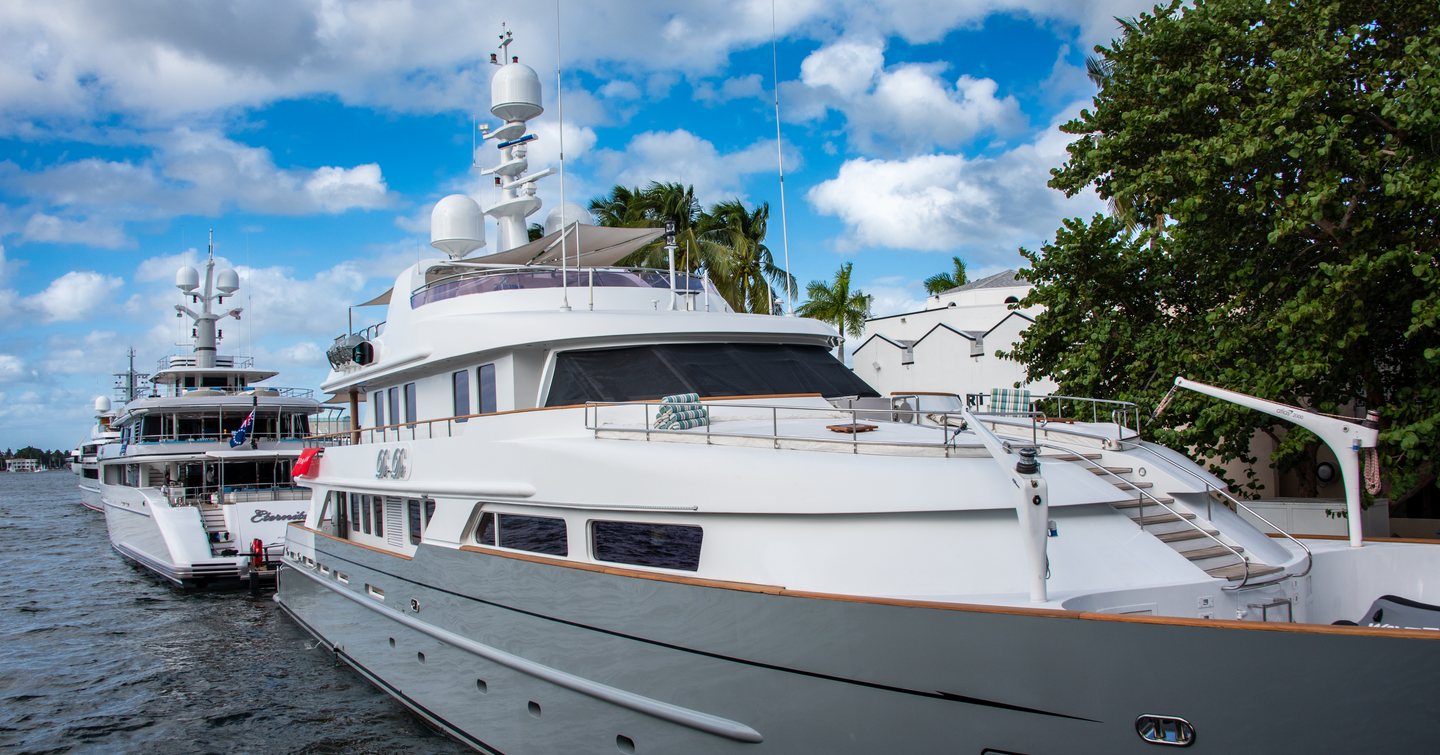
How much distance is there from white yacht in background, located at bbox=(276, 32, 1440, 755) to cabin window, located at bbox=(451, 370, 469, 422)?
31 mm

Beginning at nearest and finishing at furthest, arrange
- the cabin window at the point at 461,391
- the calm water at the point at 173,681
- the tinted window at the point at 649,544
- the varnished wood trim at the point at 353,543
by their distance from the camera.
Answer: the tinted window at the point at 649,544, the varnished wood trim at the point at 353,543, the cabin window at the point at 461,391, the calm water at the point at 173,681

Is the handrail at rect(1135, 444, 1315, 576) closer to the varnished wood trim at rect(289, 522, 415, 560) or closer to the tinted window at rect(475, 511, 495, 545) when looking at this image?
the tinted window at rect(475, 511, 495, 545)

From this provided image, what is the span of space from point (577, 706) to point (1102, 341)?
8723 millimetres

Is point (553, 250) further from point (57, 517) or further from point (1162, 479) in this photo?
point (57, 517)

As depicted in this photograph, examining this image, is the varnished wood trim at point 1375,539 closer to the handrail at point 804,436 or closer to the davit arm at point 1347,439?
the davit arm at point 1347,439

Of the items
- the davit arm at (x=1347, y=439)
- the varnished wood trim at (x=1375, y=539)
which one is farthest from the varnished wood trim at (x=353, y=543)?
the varnished wood trim at (x=1375, y=539)

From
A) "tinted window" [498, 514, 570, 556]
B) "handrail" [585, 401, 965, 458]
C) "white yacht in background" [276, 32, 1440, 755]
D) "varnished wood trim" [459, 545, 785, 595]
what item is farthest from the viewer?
"tinted window" [498, 514, 570, 556]

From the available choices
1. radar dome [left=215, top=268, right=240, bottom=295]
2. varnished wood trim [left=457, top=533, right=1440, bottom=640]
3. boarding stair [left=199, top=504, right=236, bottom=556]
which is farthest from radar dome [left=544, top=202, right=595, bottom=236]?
radar dome [left=215, top=268, right=240, bottom=295]

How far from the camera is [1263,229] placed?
35.8ft

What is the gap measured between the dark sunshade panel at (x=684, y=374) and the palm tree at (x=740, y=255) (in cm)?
1684

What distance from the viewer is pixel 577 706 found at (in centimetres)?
647

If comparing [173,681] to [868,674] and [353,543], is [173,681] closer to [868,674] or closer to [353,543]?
[353,543]

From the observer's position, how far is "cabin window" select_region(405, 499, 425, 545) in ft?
29.6

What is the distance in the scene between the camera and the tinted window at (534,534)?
6.87 meters
